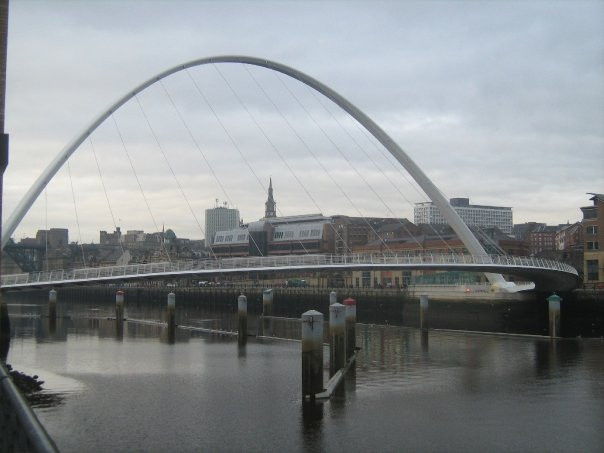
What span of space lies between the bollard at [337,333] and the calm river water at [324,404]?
3.44ft

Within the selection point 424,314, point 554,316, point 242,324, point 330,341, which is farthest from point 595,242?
point 330,341

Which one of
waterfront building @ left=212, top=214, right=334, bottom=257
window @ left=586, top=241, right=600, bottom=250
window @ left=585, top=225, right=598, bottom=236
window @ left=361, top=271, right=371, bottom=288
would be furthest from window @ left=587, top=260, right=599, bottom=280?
waterfront building @ left=212, top=214, right=334, bottom=257

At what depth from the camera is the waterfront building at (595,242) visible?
4728 centimetres

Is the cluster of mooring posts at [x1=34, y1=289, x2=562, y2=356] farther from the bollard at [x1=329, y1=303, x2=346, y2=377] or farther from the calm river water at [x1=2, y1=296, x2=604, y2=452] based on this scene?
the calm river water at [x1=2, y1=296, x2=604, y2=452]

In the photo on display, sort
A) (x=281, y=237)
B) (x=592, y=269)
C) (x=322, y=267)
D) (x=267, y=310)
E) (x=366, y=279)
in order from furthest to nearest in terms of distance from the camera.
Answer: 1. (x=281, y=237)
2. (x=366, y=279)
3. (x=267, y=310)
4. (x=592, y=269)
5. (x=322, y=267)

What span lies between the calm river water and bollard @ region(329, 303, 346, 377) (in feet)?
3.44

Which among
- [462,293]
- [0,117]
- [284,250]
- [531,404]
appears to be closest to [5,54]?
[0,117]

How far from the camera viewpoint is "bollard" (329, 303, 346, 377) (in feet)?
73.8

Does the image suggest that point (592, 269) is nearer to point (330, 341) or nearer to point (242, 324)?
point (242, 324)

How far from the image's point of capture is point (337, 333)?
896 inches

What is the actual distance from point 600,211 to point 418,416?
35.6 meters

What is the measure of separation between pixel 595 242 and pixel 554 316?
1419cm

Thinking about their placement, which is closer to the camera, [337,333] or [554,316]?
[337,333]

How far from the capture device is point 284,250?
9069 cm
